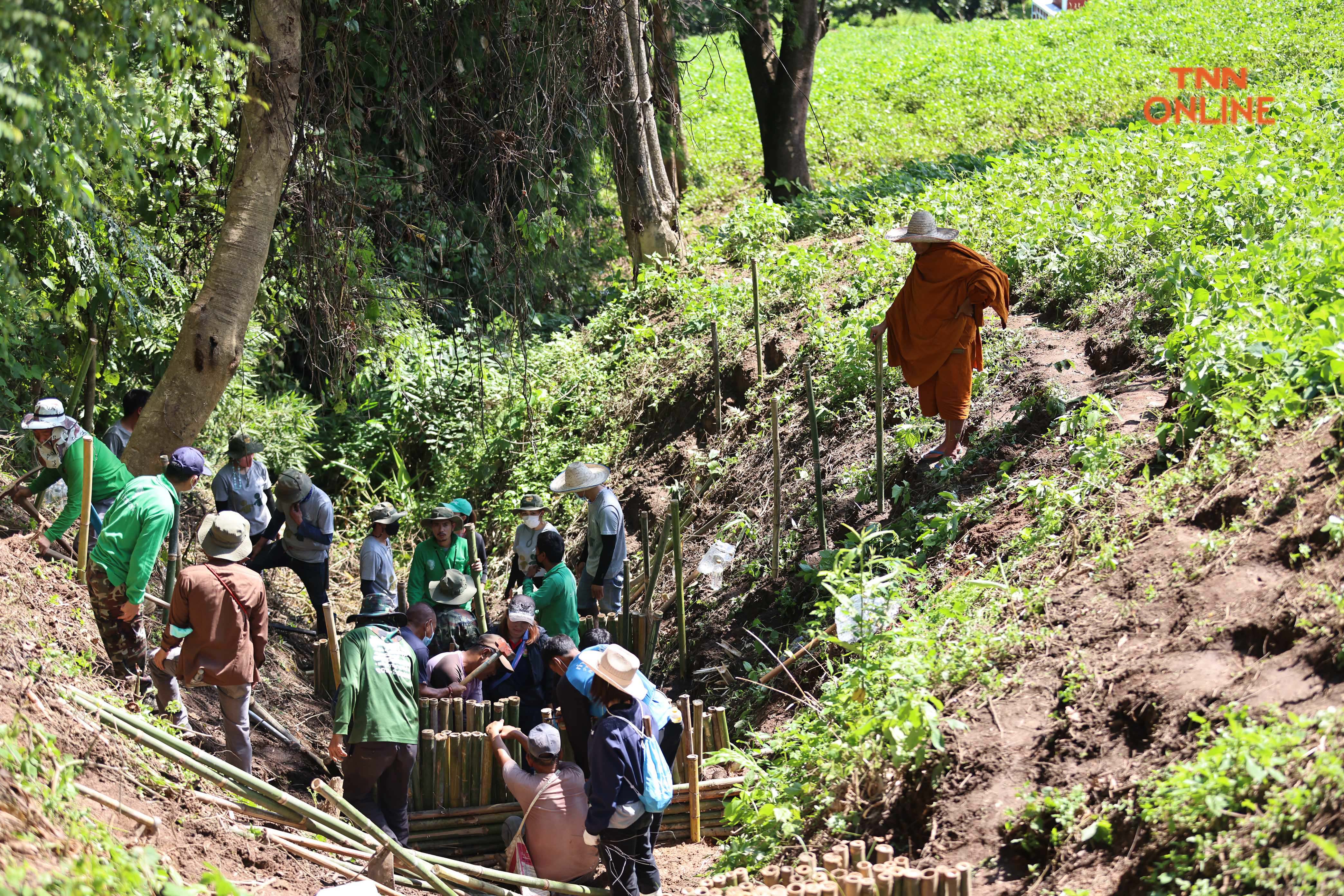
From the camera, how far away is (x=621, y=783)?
5426 mm

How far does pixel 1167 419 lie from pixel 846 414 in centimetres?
307

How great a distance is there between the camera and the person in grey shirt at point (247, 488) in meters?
8.23

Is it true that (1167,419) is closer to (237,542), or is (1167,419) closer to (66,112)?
(237,542)

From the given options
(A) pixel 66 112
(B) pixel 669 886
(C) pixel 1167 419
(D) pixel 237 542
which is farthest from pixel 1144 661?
(A) pixel 66 112

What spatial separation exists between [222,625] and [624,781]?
7.47 ft

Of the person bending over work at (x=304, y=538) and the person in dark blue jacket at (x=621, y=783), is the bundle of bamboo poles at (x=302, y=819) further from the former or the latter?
the person bending over work at (x=304, y=538)

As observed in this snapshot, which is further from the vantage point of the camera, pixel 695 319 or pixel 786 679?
pixel 695 319

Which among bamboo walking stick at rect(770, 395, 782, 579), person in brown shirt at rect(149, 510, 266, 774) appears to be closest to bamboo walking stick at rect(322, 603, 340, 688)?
person in brown shirt at rect(149, 510, 266, 774)

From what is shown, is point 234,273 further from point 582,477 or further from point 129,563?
point 582,477

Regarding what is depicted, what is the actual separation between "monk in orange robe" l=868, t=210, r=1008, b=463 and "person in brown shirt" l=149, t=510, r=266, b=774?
4.33m

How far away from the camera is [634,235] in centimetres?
1388

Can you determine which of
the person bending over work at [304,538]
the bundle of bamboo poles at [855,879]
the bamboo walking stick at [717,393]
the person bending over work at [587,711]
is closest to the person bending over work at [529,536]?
the person bending over work at [304,538]

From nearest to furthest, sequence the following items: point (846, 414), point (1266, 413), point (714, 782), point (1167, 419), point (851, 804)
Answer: point (851, 804)
point (1266, 413)
point (714, 782)
point (1167, 419)
point (846, 414)

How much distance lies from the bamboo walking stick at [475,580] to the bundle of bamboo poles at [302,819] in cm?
281
